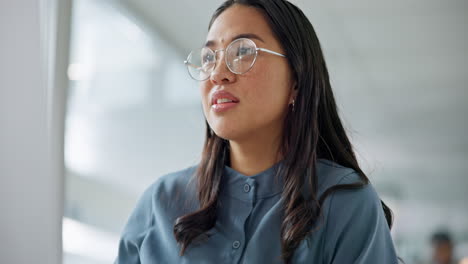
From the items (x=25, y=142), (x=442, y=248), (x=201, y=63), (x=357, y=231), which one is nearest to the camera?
(x=357, y=231)

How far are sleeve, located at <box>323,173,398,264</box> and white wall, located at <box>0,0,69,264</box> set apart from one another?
1066mm

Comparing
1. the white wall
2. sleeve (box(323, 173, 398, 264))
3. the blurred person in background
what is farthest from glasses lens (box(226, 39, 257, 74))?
the blurred person in background

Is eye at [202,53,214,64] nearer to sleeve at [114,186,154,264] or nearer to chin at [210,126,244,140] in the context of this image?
chin at [210,126,244,140]

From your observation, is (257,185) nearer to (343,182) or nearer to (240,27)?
(343,182)

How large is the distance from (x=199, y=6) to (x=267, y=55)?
1.42 metres

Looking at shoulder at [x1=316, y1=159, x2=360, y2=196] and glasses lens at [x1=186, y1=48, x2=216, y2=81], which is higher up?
glasses lens at [x1=186, y1=48, x2=216, y2=81]

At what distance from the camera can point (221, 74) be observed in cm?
129

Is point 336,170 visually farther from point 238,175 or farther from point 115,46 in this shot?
point 115,46

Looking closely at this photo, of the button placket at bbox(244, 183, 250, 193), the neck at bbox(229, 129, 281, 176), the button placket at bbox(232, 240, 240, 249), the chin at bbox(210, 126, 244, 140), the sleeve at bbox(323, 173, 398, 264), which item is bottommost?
the button placket at bbox(232, 240, 240, 249)

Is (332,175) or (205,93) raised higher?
(205,93)

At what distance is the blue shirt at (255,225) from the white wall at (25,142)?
0.51 m

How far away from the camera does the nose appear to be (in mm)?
1290

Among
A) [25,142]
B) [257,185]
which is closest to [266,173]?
[257,185]

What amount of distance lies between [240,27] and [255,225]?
19.8 inches
